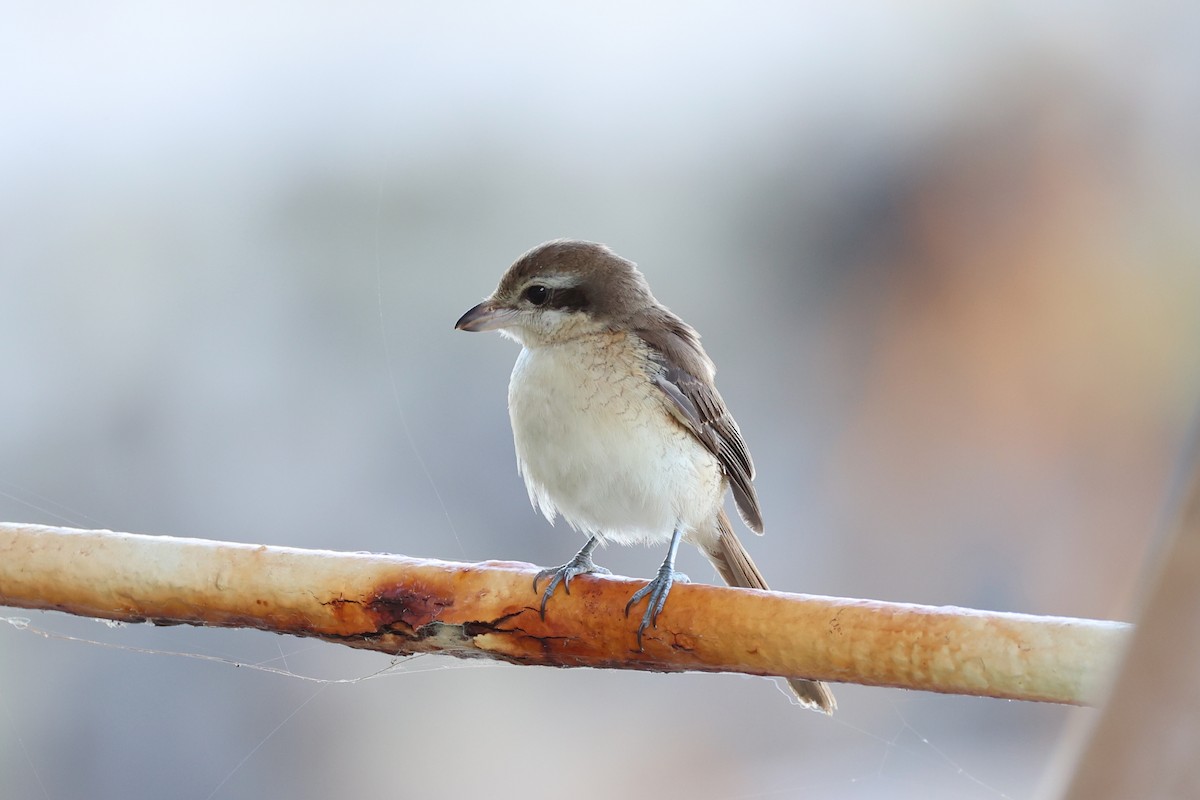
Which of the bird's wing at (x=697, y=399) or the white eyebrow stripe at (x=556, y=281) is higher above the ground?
the white eyebrow stripe at (x=556, y=281)

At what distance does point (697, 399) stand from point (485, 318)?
0.90 ft

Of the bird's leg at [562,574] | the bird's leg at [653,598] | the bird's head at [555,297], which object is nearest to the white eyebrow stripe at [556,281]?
the bird's head at [555,297]

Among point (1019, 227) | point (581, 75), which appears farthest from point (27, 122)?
point (1019, 227)

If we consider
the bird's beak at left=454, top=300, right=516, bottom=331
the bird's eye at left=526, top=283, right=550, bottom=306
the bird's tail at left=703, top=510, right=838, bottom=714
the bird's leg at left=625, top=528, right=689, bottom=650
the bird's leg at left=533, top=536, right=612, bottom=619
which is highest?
the bird's eye at left=526, top=283, right=550, bottom=306

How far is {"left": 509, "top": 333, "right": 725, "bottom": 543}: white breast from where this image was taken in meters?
1.22

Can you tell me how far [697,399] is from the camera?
128 cm

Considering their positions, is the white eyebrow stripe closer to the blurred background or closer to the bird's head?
the bird's head

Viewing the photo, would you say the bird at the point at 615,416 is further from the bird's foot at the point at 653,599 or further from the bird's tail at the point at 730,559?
the bird's foot at the point at 653,599

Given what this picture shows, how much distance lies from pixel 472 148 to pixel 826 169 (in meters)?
0.65

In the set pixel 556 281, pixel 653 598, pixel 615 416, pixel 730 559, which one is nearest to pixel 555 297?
Answer: pixel 556 281

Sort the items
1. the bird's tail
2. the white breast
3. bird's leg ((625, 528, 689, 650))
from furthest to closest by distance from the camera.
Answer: the bird's tail → the white breast → bird's leg ((625, 528, 689, 650))

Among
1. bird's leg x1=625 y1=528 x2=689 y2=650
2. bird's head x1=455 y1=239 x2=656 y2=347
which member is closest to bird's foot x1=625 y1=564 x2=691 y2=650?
bird's leg x1=625 y1=528 x2=689 y2=650

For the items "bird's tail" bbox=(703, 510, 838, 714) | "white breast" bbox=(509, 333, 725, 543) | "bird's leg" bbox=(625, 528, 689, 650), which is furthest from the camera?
"bird's tail" bbox=(703, 510, 838, 714)

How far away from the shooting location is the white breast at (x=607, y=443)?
48.0 inches
